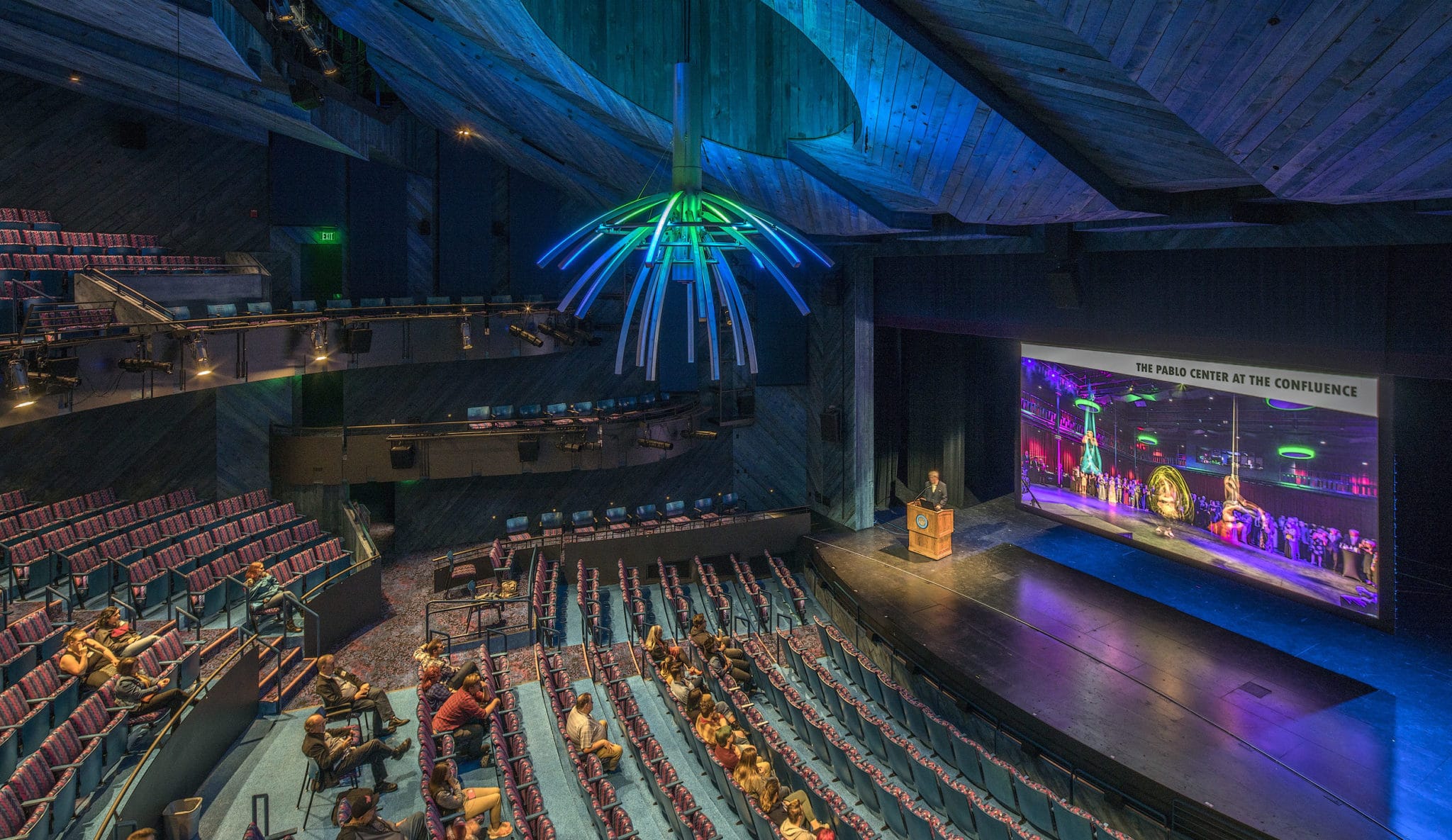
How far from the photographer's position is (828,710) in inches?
402

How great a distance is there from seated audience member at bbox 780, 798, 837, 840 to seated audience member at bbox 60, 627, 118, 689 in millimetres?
6029

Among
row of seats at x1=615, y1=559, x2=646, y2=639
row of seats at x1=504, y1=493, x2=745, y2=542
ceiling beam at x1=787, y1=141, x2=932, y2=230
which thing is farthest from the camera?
row of seats at x1=504, y1=493, x2=745, y2=542

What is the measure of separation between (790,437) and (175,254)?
1196 centimetres

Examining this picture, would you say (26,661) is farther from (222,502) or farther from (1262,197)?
(1262,197)

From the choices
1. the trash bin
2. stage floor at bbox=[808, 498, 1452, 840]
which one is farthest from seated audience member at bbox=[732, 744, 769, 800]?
the trash bin

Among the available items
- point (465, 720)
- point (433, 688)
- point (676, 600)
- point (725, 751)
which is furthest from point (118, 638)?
point (676, 600)

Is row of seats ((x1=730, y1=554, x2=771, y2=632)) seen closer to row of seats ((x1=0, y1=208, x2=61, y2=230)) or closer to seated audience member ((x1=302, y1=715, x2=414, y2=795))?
seated audience member ((x1=302, y1=715, x2=414, y2=795))

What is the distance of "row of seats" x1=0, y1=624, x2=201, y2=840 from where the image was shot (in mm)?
6070

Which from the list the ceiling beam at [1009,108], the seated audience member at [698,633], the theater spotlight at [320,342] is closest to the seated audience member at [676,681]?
the seated audience member at [698,633]

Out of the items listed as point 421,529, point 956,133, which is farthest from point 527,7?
point 421,529

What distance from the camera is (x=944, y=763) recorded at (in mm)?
9188

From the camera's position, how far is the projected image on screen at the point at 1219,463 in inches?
379

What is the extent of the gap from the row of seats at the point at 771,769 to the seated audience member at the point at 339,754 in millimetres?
2834

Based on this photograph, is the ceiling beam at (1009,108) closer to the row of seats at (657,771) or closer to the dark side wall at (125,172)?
the row of seats at (657,771)
